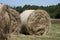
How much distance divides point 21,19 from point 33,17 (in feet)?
2.04

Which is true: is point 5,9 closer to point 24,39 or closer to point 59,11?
point 24,39

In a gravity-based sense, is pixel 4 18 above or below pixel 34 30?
above

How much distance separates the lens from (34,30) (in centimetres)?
1053

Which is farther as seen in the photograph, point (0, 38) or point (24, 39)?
point (24, 39)

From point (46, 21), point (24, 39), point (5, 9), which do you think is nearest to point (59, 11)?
point (46, 21)

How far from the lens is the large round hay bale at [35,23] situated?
10383mm

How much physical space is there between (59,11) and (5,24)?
73.3 ft

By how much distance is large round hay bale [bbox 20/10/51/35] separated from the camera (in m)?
10.4

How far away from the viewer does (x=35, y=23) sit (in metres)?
10.7

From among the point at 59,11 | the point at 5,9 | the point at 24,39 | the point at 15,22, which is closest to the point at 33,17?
the point at 15,22

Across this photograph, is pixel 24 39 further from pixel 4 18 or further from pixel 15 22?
pixel 4 18

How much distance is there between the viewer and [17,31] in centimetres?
1009

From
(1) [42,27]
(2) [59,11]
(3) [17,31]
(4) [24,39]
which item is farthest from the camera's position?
(2) [59,11]

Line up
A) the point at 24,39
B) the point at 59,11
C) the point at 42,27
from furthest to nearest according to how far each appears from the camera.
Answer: the point at 59,11
the point at 42,27
the point at 24,39
